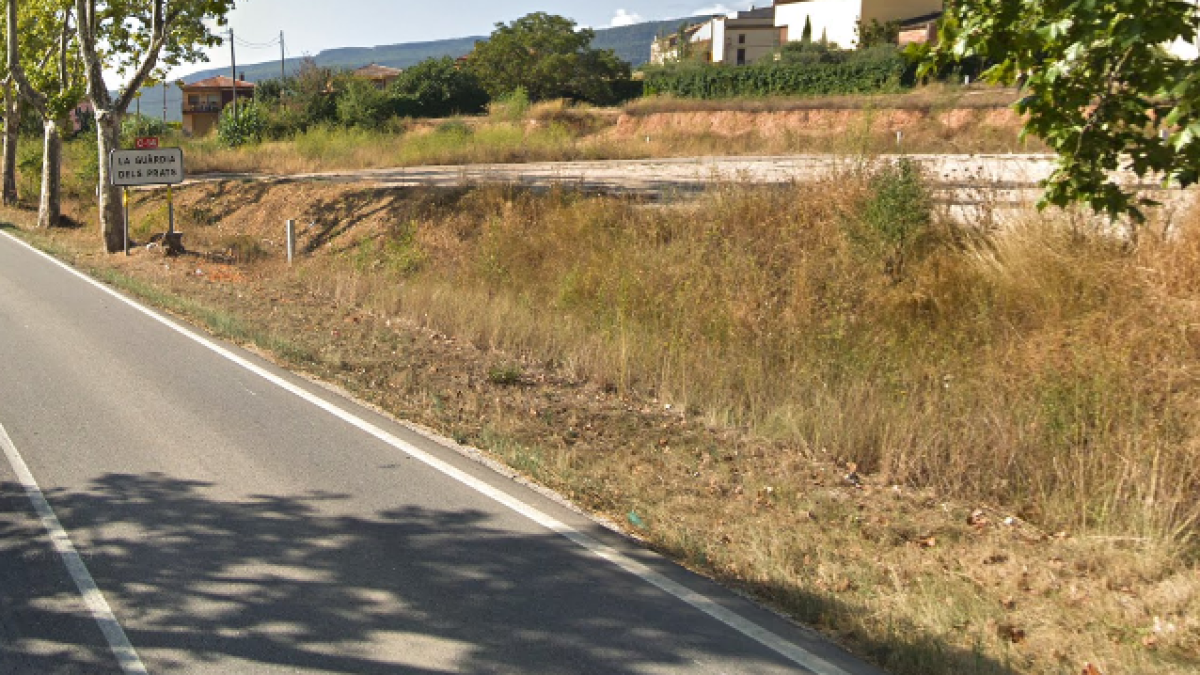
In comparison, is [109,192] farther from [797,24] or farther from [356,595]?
[797,24]

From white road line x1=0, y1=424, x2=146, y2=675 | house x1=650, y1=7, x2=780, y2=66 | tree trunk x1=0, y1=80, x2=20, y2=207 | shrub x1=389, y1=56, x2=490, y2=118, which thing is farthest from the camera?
house x1=650, y1=7, x2=780, y2=66

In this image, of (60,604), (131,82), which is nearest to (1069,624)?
(60,604)

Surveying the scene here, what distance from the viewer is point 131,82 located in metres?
22.7

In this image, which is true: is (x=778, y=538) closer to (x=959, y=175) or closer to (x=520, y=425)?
(x=520, y=425)

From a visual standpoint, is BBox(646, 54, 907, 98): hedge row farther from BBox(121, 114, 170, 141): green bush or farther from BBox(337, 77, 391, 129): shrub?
BBox(121, 114, 170, 141): green bush

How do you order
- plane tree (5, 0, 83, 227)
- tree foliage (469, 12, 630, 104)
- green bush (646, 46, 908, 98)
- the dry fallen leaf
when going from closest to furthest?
the dry fallen leaf, plane tree (5, 0, 83, 227), green bush (646, 46, 908, 98), tree foliage (469, 12, 630, 104)

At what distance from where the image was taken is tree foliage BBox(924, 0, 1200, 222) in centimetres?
605

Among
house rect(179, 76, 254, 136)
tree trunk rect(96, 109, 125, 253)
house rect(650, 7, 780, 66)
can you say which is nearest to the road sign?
tree trunk rect(96, 109, 125, 253)

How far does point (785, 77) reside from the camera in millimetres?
57906

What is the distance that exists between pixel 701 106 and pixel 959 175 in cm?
3505

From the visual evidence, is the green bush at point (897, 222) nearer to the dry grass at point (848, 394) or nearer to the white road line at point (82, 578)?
the dry grass at point (848, 394)

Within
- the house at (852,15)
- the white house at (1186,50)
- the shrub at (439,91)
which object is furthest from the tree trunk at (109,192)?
the house at (852,15)

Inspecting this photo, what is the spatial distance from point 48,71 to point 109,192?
43.0 feet

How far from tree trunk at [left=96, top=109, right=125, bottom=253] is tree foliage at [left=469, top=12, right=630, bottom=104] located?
4979cm
